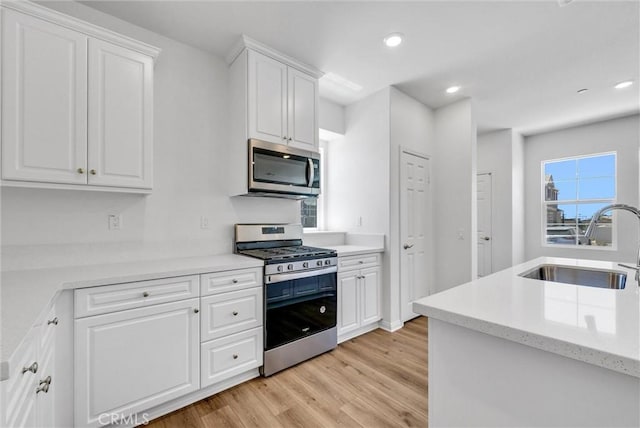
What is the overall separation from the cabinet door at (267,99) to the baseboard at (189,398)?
6.33ft

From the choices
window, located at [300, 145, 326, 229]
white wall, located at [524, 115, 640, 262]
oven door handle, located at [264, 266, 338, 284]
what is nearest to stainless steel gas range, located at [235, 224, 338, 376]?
oven door handle, located at [264, 266, 338, 284]

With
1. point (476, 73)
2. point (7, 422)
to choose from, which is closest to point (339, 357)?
point (7, 422)

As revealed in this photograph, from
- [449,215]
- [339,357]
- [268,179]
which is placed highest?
[268,179]

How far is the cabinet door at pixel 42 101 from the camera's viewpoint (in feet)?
4.90

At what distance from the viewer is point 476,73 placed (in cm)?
288

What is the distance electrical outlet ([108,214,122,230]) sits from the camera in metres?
1.98

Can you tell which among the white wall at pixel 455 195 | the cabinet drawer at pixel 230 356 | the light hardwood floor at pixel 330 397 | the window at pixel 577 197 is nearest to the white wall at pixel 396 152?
the white wall at pixel 455 195

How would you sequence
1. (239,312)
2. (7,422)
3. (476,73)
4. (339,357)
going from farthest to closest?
(476,73) < (339,357) < (239,312) < (7,422)

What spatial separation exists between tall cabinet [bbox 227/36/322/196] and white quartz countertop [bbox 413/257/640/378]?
1.86m

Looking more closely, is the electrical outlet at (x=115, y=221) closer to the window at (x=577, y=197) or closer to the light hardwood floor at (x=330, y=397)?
the light hardwood floor at (x=330, y=397)

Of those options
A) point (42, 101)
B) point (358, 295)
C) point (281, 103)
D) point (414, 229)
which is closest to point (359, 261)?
point (358, 295)

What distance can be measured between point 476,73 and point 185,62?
9.42ft

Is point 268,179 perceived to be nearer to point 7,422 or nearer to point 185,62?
point 185,62

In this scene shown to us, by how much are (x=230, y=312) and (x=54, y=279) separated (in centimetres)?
99
